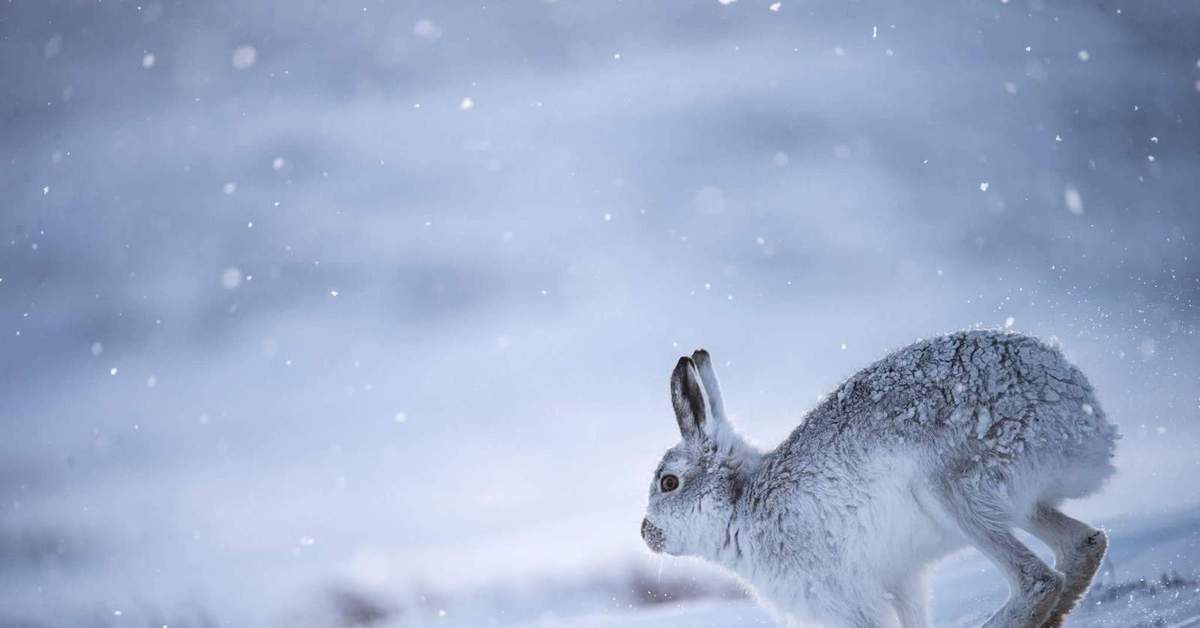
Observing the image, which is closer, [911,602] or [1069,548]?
[1069,548]

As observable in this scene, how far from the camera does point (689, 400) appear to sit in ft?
25.2

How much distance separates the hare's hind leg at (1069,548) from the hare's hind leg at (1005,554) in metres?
0.22

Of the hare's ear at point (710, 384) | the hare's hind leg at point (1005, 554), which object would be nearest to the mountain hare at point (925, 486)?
the hare's hind leg at point (1005, 554)

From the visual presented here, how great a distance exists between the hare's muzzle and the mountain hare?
0.74 metres

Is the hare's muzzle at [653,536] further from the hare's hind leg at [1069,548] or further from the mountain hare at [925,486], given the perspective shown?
the hare's hind leg at [1069,548]

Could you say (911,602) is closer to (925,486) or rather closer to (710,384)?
(925,486)

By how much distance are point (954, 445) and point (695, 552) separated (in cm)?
245

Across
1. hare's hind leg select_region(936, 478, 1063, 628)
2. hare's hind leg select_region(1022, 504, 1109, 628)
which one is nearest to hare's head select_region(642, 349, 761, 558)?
hare's hind leg select_region(936, 478, 1063, 628)

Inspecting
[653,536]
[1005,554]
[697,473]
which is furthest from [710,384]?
[1005,554]

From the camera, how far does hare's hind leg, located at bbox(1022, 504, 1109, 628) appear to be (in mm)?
5996

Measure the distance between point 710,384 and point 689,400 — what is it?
0.76 feet

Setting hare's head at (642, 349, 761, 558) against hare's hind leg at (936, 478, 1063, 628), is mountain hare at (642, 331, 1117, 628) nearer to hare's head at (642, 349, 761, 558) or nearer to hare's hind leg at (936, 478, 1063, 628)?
hare's hind leg at (936, 478, 1063, 628)

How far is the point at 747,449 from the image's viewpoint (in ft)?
25.3

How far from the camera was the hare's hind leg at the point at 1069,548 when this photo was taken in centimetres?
600
